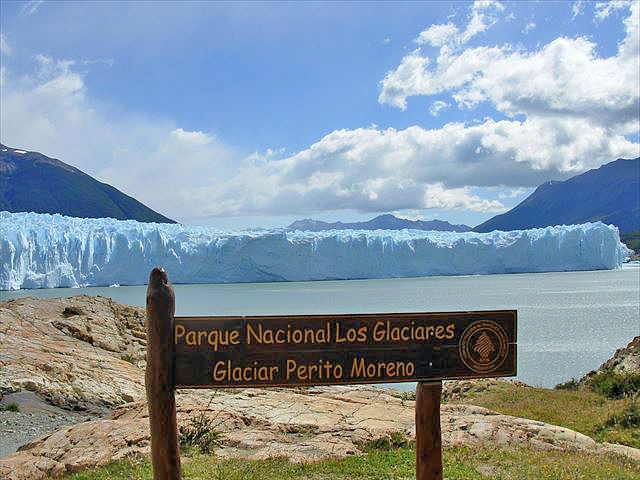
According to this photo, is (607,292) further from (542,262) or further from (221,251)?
(221,251)

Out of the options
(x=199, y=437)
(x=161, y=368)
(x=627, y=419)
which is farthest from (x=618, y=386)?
(x=161, y=368)

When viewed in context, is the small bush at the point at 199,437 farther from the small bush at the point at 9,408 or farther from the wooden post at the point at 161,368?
the small bush at the point at 9,408

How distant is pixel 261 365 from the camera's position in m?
4.16

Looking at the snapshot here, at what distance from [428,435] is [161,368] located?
1904mm

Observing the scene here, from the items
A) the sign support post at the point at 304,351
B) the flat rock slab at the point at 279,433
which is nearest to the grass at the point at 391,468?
the flat rock slab at the point at 279,433

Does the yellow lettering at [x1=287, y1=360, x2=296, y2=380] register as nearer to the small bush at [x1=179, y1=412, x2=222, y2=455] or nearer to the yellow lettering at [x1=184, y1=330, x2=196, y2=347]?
the yellow lettering at [x1=184, y1=330, x2=196, y2=347]

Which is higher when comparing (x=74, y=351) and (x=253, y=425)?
(x=253, y=425)

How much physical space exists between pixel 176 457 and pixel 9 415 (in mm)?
8200

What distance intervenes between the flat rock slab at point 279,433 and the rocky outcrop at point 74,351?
4.84m

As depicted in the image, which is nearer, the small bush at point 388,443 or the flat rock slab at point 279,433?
the flat rock slab at point 279,433

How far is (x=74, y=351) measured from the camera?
592 inches

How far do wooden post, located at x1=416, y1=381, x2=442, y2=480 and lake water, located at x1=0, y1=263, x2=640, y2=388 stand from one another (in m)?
13.5

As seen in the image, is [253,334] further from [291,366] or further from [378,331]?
[378,331]

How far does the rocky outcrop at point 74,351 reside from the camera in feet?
41.2
